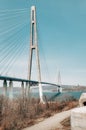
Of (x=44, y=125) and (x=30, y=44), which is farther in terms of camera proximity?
(x=30, y=44)

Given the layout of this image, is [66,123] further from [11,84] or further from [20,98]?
[11,84]

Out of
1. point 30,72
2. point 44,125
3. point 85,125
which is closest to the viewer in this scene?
point 85,125

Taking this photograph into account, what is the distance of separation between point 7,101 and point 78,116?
7486 mm

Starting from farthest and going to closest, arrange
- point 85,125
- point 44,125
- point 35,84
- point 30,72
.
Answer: point 35,84
point 30,72
point 44,125
point 85,125

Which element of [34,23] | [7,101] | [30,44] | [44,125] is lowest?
[44,125]

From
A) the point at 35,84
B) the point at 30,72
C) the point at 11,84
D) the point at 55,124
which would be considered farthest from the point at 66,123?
the point at 35,84

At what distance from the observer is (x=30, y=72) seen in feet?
117

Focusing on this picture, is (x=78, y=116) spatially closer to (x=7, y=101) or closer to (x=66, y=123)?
(x=66, y=123)

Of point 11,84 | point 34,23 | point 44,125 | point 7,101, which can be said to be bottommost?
point 44,125

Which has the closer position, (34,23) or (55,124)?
(55,124)

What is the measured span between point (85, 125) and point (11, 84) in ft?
98.8

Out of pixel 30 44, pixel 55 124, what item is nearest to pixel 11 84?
pixel 30 44

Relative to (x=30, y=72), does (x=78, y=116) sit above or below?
below

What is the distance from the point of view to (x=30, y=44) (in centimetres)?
3569
